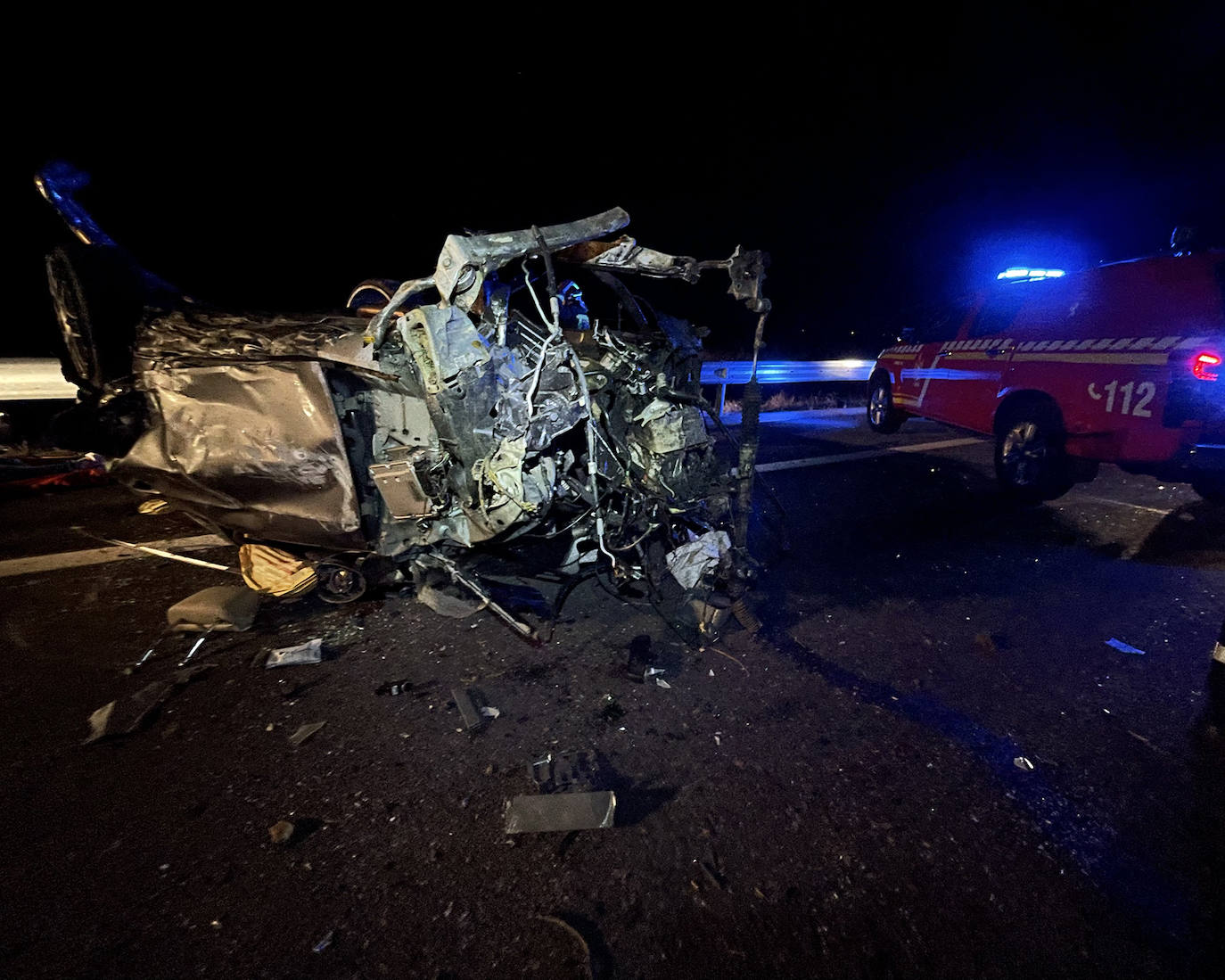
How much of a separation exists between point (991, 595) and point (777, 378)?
21.1 ft

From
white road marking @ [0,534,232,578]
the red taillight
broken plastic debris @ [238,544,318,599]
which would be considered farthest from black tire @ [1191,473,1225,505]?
white road marking @ [0,534,232,578]

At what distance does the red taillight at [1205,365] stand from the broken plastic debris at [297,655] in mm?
5742

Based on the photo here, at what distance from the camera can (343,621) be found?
2.80 m

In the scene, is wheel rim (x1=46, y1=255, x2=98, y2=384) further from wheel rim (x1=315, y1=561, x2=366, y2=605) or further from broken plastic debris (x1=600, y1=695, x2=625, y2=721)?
broken plastic debris (x1=600, y1=695, x2=625, y2=721)

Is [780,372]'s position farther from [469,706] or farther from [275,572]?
[469,706]

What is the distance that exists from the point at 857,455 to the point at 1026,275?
285 cm

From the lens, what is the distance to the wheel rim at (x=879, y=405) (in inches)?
295

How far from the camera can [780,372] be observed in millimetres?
9109

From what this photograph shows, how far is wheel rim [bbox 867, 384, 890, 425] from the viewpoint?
7500mm

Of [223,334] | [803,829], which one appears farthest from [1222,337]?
[223,334]

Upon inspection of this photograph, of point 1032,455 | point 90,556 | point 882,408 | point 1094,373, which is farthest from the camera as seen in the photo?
point 882,408

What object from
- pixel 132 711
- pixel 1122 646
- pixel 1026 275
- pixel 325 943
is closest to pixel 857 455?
pixel 1026 275

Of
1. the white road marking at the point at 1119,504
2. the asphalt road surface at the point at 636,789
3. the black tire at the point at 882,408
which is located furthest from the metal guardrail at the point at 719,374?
the white road marking at the point at 1119,504

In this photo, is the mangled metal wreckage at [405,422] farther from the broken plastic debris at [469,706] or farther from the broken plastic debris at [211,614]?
the broken plastic debris at [469,706]
